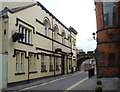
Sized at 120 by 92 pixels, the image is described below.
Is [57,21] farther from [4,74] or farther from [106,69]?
[4,74]

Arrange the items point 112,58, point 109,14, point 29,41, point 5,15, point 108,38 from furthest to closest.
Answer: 1. point 29,41
2. point 109,14
3. point 108,38
4. point 112,58
5. point 5,15

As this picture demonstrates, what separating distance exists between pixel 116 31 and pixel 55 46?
37.2ft

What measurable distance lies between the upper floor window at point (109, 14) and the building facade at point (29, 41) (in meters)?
7.76

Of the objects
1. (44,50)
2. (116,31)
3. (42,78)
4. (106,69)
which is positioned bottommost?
(42,78)

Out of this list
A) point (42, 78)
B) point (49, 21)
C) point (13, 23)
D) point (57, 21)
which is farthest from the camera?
point (57, 21)

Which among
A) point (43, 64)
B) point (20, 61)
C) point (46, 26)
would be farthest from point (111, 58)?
point (46, 26)

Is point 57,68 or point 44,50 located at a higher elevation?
point 44,50

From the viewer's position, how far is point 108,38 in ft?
59.1

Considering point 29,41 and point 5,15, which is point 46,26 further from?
point 5,15

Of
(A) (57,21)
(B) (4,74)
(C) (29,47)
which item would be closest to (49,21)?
(A) (57,21)

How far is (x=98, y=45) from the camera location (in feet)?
62.9

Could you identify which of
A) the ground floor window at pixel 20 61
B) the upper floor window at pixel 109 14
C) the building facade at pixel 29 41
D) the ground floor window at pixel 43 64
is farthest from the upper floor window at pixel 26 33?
the upper floor window at pixel 109 14

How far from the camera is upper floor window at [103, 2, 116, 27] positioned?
17.9 metres

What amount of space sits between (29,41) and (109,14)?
346 inches
